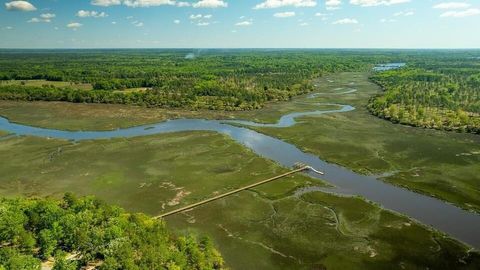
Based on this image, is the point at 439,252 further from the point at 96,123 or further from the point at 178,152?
the point at 96,123

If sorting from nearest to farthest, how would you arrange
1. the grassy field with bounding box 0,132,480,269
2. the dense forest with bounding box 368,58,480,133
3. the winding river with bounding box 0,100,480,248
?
1. the grassy field with bounding box 0,132,480,269
2. the winding river with bounding box 0,100,480,248
3. the dense forest with bounding box 368,58,480,133

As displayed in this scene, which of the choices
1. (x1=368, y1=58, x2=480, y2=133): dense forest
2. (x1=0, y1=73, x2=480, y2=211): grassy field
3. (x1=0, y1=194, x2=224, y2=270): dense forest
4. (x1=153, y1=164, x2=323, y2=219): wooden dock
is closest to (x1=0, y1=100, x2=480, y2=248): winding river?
(x1=153, y1=164, x2=323, y2=219): wooden dock

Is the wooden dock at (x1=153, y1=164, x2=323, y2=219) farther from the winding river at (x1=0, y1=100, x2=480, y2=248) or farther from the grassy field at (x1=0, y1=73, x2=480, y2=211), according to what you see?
the grassy field at (x1=0, y1=73, x2=480, y2=211)

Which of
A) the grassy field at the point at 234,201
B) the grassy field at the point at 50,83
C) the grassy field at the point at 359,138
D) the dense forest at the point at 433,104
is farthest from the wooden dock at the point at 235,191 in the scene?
the grassy field at the point at 50,83

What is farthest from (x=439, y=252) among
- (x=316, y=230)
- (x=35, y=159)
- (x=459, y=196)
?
(x=35, y=159)

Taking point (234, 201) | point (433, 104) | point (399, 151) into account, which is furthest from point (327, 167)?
point (433, 104)

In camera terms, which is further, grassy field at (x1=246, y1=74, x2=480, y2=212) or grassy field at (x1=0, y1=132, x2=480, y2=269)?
grassy field at (x1=246, y1=74, x2=480, y2=212)
